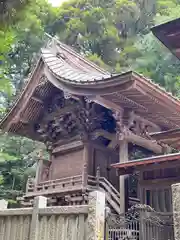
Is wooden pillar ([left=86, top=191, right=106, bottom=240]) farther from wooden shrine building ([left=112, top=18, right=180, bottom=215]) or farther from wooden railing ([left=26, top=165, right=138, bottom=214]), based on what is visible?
wooden railing ([left=26, top=165, right=138, bottom=214])

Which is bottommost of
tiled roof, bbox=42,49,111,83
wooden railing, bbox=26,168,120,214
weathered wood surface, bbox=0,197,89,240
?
weathered wood surface, bbox=0,197,89,240

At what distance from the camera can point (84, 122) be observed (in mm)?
10414

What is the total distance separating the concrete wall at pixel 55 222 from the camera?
14.7 feet

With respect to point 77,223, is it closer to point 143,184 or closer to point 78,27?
point 143,184

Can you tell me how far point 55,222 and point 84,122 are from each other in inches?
221

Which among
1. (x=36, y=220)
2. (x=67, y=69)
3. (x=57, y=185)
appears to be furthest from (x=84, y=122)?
(x=36, y=220)

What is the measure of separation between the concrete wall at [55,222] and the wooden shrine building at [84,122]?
139 inches

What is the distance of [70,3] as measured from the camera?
22484 millimetres

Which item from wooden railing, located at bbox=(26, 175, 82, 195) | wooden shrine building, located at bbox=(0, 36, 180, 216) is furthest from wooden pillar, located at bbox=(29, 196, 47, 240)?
wooden railing, located at bbox=(26, 175, 82, 195)

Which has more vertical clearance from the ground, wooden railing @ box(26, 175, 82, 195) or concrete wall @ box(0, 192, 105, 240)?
wooden railing @ box(26, 175, 82, 195)

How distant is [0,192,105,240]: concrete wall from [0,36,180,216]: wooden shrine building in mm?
3521

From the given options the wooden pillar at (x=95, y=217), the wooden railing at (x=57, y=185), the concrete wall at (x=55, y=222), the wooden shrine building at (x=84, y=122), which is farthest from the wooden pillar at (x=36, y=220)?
the wooden railing at (x=57, y=185)

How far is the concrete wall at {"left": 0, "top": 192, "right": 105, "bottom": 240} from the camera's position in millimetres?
4492

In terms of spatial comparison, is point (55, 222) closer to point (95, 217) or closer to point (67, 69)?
point (95, 217)
